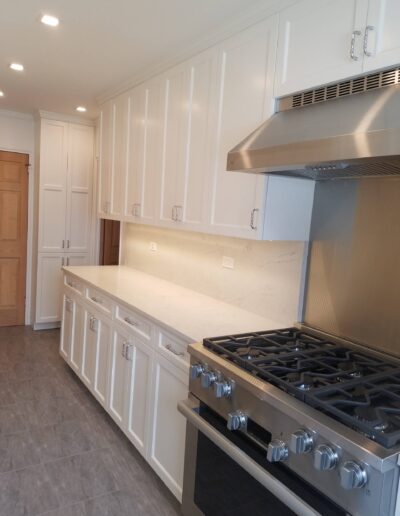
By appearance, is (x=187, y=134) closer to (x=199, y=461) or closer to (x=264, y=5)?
(x=264, y=5)

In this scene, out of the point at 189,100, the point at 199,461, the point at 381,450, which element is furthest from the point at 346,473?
the point at 189,100

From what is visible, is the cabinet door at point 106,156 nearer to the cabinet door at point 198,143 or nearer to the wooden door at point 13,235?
the cabinet door at point 198,143

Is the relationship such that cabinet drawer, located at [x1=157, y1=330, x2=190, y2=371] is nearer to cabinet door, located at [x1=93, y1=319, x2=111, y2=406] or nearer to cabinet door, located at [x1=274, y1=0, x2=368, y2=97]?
cabinet door, located at [x1=93, y1=319, x2=111, y2=406]

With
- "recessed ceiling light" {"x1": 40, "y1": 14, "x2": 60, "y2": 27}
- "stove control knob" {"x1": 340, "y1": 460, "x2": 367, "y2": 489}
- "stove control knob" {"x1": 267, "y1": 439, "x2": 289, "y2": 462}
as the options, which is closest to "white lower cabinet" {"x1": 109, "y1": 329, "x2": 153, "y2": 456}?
"stove control knob" {"x1": 267, "y1": 439, "x2": 289, "y2": 462}

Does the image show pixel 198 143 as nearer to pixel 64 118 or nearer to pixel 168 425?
pixel 168 425

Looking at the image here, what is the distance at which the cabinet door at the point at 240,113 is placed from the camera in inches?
73.8

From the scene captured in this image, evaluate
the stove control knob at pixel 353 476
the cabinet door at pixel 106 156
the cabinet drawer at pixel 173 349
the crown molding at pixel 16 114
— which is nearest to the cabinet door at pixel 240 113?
the cabinet drawer at pixel 173 349

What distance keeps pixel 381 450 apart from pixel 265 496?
516mm

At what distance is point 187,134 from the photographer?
244cm

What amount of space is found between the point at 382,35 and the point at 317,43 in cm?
28

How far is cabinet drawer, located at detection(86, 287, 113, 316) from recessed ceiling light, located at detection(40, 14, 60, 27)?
167 cm

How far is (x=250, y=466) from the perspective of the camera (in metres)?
1.34

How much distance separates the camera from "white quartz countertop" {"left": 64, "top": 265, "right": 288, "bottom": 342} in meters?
2.04

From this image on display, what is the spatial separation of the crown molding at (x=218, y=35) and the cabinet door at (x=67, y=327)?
1.85 m
